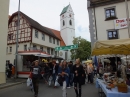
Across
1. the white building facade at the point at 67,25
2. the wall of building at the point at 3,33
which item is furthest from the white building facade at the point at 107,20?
the white building facade at the point at 67,25

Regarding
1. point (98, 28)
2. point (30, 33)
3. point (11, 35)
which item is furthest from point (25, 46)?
point (98, 28)

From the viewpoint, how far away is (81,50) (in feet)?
134

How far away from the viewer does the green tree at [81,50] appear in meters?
41.0

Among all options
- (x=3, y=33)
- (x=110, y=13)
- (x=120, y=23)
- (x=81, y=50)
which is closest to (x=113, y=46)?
(x=3, y=33)

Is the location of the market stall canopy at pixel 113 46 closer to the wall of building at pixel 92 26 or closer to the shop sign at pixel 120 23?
the wall of building at pixel 92 26

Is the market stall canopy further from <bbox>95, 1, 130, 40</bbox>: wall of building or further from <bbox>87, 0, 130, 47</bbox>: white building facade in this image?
<bbox>95, 1, 130, 40</bbox>: wall of building

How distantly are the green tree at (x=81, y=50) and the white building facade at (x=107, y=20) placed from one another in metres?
22.5

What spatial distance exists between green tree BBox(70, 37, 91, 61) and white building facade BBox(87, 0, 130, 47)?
22463 millimetres

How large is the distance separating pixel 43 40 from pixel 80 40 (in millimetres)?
15719

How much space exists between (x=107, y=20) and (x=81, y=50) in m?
23.9

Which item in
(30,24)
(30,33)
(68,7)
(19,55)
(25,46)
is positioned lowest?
(19,55)

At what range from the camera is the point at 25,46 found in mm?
27281

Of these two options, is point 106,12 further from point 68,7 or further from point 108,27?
point 68,7

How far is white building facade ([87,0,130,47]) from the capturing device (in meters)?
16.9
